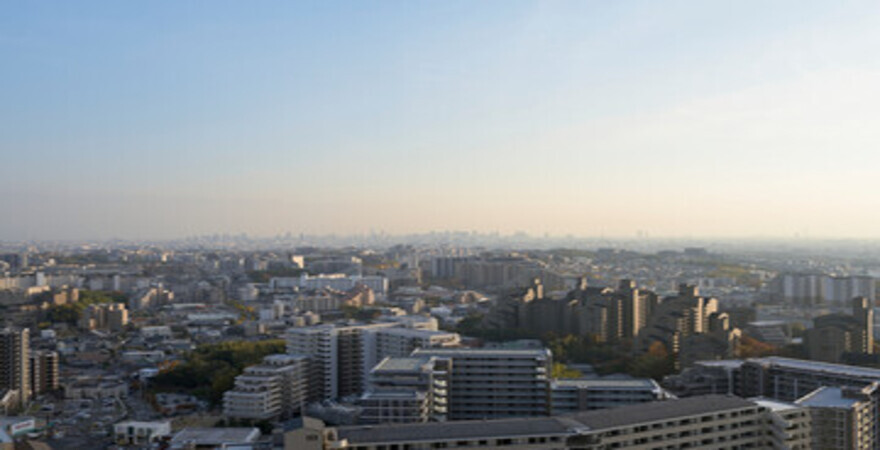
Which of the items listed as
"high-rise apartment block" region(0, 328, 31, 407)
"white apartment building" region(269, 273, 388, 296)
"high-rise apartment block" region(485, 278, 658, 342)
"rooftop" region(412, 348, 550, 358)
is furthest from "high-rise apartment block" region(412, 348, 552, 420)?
"white apartment building" region(269, 273, 388, 296)

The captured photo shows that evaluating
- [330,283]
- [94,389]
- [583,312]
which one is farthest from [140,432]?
[330,283]

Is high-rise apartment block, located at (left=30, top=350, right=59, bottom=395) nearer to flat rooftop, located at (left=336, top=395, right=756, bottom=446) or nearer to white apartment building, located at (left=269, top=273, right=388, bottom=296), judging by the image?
flat rooftop, located at (left=336, top=395, right=756, bottom=446)

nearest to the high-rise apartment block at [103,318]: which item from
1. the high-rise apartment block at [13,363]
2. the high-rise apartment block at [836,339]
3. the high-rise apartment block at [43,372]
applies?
the high-rise apartment block at [43,372]

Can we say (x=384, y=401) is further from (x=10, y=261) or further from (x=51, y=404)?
(x=10, y=261)

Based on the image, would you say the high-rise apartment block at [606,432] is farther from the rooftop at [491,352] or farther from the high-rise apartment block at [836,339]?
the high-rise apartment block at [836,339]

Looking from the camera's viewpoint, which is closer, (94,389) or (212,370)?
(94,389)

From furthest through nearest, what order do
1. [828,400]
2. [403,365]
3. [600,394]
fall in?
[403,365], [600,394], [828,400]

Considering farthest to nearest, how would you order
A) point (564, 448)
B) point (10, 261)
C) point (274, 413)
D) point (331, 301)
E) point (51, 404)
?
point (10, 261) < point (331, 301) < point (51, 404) < point (274, 413) < point (564, 448)

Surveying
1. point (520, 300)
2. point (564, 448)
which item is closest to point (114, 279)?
Answer: point (520, 300)

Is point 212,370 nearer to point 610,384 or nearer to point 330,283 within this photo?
point 610,384
